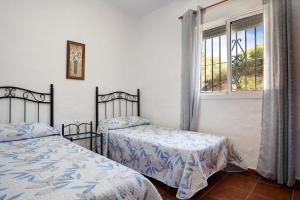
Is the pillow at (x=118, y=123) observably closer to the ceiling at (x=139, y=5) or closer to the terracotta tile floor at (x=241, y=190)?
the terracotta tile floor at (x=241, y=190)

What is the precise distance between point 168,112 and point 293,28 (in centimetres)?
203

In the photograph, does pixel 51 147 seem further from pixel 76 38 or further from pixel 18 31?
pixel 76 38

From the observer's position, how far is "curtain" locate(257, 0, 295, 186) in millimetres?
1964

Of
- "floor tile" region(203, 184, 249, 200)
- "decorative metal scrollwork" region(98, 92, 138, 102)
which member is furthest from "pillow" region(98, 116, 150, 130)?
"floor tile" region(203, 184, 249, 200)

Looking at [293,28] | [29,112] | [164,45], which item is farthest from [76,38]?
[293,28]

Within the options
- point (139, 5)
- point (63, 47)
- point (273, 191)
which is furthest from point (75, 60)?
point (273, 191)

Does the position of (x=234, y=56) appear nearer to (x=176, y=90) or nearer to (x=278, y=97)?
(x=278, y=97)

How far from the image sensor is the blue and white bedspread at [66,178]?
91 centimetres

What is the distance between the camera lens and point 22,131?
1979 millimetres

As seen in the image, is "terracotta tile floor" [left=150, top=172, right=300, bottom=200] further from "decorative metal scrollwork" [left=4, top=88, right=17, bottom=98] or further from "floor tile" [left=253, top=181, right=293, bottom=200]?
"decorative metal scrollwork" [left=4, top=88, right=17, bottom=98]

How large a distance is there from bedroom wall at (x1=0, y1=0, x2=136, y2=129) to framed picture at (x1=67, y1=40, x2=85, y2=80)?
0.23 ft

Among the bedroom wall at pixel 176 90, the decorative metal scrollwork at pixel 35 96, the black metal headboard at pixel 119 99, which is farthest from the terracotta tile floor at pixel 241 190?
the decorative metal scrollwork at pixel 35 96

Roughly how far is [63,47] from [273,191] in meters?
3.16

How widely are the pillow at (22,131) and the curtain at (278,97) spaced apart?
8.34ft
